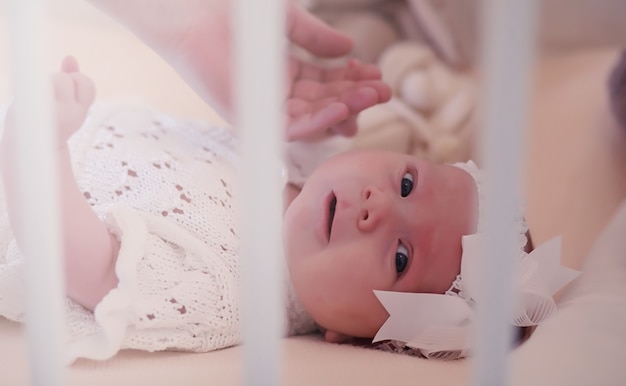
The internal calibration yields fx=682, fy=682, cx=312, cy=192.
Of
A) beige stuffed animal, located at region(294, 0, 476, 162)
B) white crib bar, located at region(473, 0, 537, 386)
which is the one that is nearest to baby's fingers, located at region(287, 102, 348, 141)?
beige stuffed animal, located at region(294, 0, 476, 162)

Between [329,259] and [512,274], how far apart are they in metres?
0.38

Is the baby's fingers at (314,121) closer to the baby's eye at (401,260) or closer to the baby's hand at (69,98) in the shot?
the baby's eye at (401,260)

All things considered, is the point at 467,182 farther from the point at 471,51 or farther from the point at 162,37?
the point at 471,51

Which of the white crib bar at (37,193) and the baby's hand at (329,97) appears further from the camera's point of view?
the baby's hand at (329,97)

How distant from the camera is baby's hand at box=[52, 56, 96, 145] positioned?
0.60m

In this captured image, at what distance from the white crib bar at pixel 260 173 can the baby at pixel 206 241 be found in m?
0.30

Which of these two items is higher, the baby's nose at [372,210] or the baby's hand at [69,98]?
the baby's hand at [69,98]

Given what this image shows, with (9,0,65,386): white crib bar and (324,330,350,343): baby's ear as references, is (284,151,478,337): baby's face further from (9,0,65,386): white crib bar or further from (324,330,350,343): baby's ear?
(9,0,65,386): white crib bar

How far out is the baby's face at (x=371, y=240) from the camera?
736 mm

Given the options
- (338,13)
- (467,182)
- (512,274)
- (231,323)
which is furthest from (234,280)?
(338,13)

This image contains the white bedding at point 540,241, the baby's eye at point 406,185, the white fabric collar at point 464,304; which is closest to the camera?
the white bedding at point 540,241

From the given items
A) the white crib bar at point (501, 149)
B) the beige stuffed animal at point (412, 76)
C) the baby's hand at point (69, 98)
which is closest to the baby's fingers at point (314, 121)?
the beige stuffed animal at point (412, 76)

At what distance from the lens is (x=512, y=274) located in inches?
14.6

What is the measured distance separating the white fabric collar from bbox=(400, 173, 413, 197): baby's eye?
0.38ft
